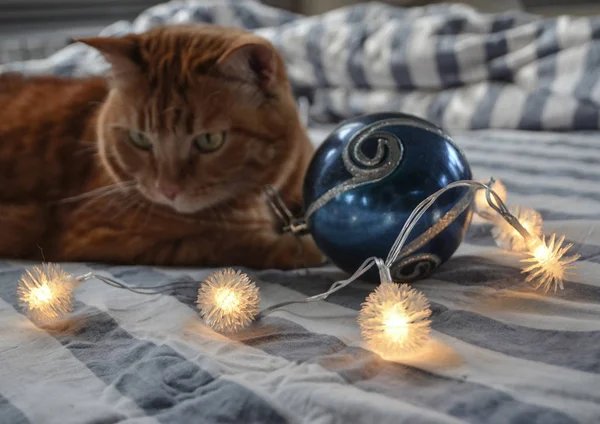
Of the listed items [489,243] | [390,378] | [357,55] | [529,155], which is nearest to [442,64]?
[357,55]

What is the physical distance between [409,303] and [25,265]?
77cm

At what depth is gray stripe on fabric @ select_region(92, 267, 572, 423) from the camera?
0.50 meters

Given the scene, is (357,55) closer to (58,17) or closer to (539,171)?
(539,171)

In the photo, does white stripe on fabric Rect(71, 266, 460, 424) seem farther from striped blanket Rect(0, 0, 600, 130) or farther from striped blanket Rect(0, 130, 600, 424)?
striped blanket Rect(0, 0, 600, 130)

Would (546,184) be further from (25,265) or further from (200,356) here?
(25,265)

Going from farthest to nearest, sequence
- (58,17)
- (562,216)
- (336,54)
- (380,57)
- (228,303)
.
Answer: (58,17)
(336,54)
(380,57)
(562,216)
(228,303)

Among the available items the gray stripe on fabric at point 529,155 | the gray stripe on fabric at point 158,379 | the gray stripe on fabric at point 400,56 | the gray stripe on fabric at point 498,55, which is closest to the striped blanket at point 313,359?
the gray stripe on fabric at point 158,379

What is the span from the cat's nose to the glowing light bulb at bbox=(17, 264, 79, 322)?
250 mm

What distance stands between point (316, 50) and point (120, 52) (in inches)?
Answer: 58.7

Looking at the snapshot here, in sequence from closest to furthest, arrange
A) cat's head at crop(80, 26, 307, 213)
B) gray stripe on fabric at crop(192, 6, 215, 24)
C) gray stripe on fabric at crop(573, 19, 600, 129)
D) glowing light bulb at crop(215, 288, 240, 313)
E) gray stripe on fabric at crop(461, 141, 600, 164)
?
glowing light bulb at crop(215, 288, 240, 313), cat's head at crop(80, 26, 307, 213), gray stripe on fabric at crop(461, 141, 600, 164), gray stripe on fabric at crop(573, 19, 600, 129), gray stripe on fabric at crop(192, 6, 215, 24)

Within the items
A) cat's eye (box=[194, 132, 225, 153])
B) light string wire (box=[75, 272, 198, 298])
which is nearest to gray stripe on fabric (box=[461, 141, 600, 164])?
cat's eye (box=[194, 132, 225, 153])

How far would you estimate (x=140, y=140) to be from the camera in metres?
1.05

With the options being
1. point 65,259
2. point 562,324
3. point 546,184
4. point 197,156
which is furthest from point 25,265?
point 546,184

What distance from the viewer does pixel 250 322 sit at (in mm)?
736
